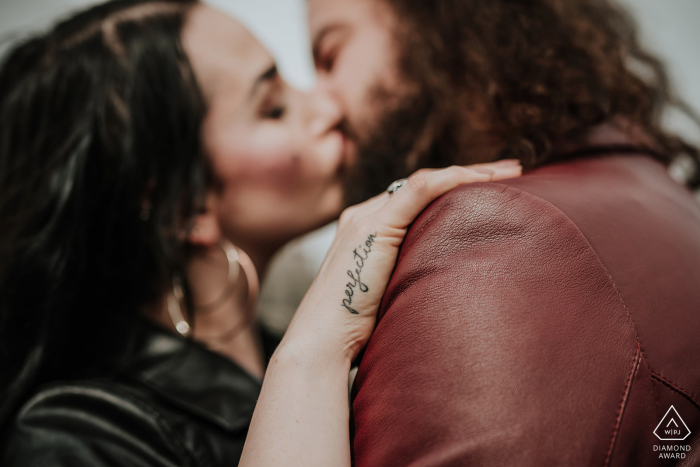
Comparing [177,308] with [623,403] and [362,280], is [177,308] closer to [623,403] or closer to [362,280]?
[362,280]

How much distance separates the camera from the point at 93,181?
100 centimetres

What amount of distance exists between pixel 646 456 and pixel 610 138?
1.62ft

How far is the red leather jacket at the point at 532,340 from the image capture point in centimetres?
34

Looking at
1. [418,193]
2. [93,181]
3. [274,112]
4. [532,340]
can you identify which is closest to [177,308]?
[93,181]

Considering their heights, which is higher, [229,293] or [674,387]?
[674,387]

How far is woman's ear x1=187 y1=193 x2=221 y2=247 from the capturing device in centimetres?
108

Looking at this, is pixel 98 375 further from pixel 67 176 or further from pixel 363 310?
pixel 363 310

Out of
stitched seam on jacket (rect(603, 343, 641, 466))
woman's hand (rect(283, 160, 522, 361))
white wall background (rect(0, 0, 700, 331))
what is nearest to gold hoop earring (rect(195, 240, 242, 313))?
white wall background (rect(0, 0, 700, 331))

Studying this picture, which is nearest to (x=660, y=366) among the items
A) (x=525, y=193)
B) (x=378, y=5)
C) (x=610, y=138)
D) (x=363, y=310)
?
(x=525, y=193)

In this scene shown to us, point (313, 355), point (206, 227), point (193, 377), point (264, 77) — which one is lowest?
point (193, 377)

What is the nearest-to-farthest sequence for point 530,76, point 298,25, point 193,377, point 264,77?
1. point 530,76
2. point 193,377
3. point 264,77
4. point 298,25

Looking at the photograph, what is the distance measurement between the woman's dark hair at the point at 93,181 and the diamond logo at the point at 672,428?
39.1 inches

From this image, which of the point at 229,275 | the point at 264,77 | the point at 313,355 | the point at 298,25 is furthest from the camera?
the point at 298,25

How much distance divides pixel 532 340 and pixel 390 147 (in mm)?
773
